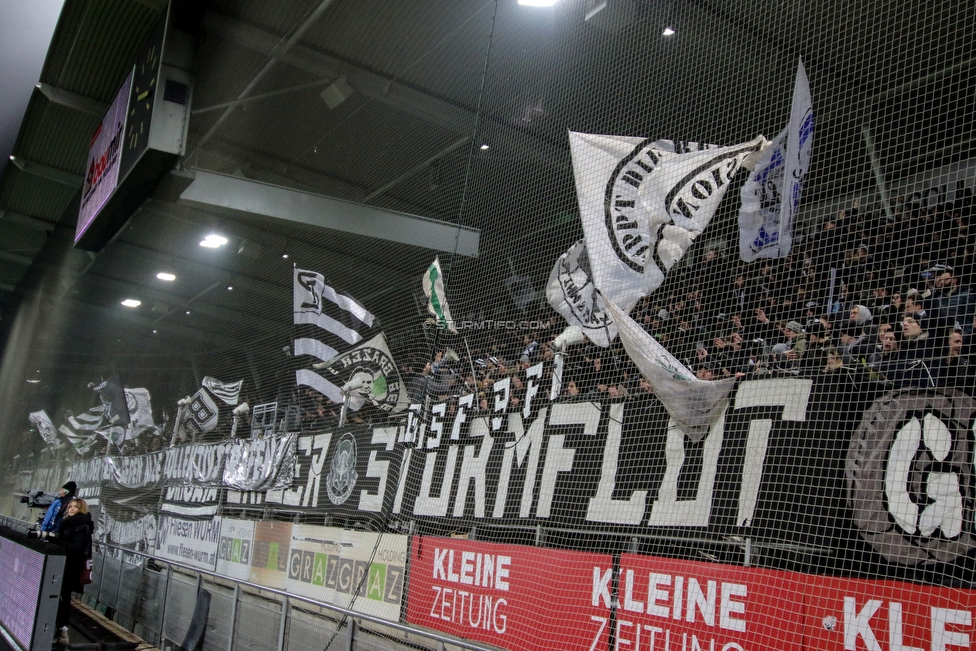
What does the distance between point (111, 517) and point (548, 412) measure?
875 cm

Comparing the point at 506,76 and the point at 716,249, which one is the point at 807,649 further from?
the point at 506,76

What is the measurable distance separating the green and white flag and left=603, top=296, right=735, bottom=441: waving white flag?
175 cm

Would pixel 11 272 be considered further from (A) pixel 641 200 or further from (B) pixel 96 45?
(A) pixel 641 200

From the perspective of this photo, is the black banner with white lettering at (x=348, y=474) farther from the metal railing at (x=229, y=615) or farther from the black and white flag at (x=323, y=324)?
the metal railing at (x=229, y=615)

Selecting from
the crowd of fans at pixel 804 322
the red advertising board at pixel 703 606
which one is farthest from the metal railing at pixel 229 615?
the crowd of fans at pixel 804 322

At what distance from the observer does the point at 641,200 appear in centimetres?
469

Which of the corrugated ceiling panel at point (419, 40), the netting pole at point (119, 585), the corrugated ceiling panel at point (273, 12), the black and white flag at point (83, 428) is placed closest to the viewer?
the corrugated ceiling panel at point (419, 40)

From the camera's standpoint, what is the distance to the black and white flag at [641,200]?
442 centimetres

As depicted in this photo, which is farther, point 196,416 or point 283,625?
point 196,416

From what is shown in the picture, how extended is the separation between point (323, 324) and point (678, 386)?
14.0 ft

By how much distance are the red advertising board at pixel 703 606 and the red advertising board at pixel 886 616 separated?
10 centimetres

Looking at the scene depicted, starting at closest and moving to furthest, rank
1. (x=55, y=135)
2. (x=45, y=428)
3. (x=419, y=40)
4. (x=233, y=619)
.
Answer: (x=233, y=619), (x=419, y=40), (x=55, y=135), (x=45, y=428)

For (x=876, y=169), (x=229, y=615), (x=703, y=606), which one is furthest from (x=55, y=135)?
(x=703, y=606)

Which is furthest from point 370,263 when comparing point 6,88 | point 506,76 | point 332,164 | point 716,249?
point 6,88
